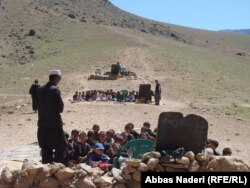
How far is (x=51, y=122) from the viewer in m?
8.99

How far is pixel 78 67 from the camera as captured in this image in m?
42.8

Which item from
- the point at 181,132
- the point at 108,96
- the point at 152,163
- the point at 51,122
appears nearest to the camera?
the point at 152,163

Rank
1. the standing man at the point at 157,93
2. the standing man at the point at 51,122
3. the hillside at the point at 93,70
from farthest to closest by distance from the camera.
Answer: the standing man at the point at 157,93 < the hillside at the point at 93,70 < the standing man at the point at 51,122

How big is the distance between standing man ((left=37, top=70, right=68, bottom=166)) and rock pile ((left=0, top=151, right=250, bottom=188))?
109 cm

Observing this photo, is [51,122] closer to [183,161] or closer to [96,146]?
[96,146]

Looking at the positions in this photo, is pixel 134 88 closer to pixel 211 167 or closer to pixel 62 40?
pixel 211 167

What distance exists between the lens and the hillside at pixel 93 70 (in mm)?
20688

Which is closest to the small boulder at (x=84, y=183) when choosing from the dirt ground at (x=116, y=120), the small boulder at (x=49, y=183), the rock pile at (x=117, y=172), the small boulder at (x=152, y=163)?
the rock pile at (x=117, y=172)

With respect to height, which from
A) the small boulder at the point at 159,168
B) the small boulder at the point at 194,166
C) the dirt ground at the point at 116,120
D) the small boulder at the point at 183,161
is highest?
the small boulder at the point at 183,161

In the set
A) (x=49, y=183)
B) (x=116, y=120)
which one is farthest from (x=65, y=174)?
(x=116, y=120)

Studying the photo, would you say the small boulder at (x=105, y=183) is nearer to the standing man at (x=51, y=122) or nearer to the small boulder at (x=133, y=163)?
the small boulder at (x=133, y=163)

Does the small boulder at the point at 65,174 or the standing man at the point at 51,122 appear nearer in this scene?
the small boulder at the point at 65,174

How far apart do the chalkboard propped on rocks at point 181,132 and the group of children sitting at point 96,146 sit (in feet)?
4.91

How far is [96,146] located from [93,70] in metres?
30.8
